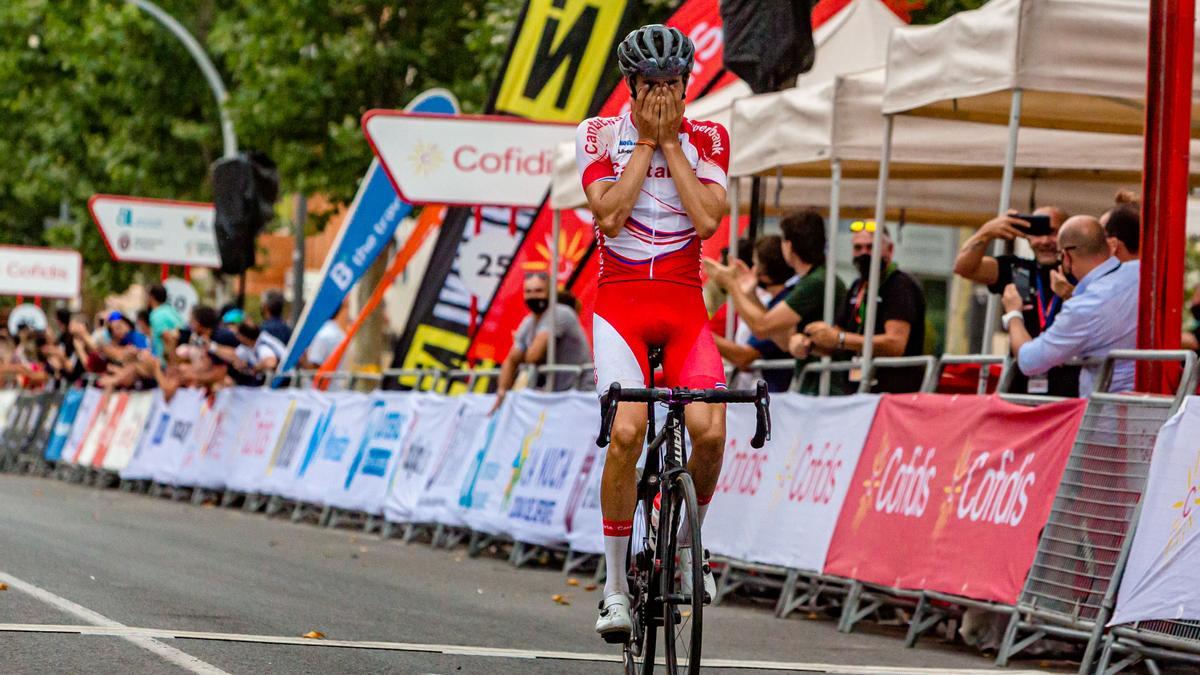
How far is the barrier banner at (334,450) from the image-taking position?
1845 centimetres

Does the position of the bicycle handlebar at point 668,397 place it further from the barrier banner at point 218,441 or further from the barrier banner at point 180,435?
the barrier banner at point 180,435

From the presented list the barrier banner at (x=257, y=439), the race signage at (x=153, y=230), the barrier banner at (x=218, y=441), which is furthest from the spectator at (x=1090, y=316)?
the race signage at (x=153, y=230)

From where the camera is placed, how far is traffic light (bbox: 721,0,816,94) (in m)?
13.3

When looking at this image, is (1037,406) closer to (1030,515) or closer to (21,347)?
(1030,515)

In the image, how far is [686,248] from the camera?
7520 mm

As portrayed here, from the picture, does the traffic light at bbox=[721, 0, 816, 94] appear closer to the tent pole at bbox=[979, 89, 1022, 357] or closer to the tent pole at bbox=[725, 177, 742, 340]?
the tent pole at bbox=[725, 177, 742, 340]

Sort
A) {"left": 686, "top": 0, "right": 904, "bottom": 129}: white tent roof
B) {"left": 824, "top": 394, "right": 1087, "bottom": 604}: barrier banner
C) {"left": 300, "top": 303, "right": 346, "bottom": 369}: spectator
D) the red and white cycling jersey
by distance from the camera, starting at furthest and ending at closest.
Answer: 1. {"left": 300, "top": 303, "right": 346, "bottom": 369}: spectator
2. {"left": 686, "top": 0, "right": 904, "bottom": 129}: white tent roof
3. {"left": 824, "top": 394, "right": 1087, "bottom": 604}: barrier banner
4. the red and white cycling jersey

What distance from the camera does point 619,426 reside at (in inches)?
285

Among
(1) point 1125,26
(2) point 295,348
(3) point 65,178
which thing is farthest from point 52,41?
(1) point 1125,26

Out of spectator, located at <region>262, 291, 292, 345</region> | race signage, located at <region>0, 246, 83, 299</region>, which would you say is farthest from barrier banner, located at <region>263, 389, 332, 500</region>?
race signage, located at <region>0, 246, 83, 299</region>

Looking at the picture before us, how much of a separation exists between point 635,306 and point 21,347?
91.4 feet

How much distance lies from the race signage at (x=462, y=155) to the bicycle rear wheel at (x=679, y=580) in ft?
37.3

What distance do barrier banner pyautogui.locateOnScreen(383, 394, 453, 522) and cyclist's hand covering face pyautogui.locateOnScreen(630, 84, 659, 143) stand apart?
938 cm

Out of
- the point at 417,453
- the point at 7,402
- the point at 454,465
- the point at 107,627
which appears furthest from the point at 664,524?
the point at 7,402
